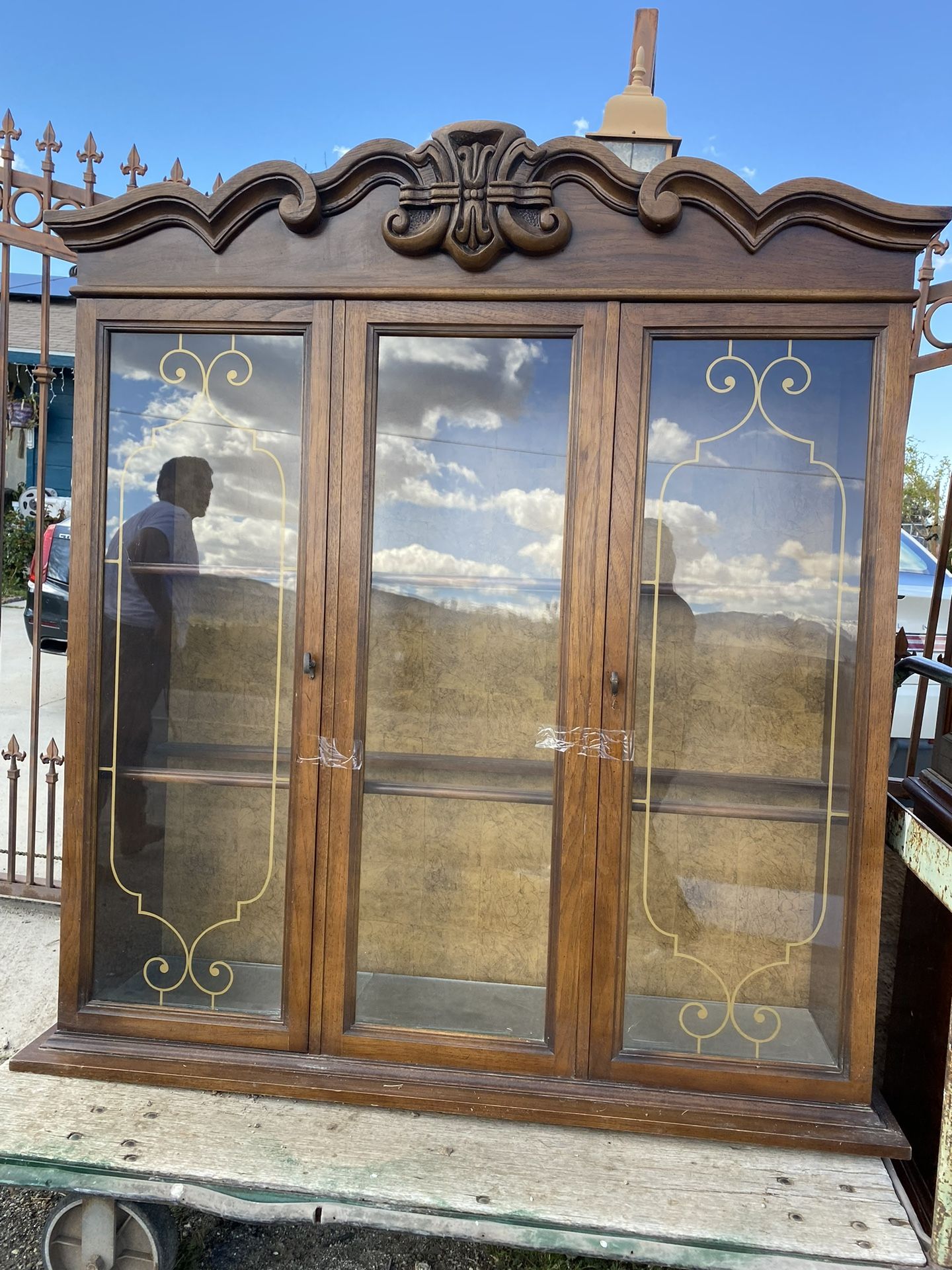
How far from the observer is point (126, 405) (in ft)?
6.13

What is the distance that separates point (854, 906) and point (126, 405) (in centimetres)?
185

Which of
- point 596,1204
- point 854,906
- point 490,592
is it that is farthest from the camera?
point 490,592

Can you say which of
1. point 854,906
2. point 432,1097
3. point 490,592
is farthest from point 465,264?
point 432,1097

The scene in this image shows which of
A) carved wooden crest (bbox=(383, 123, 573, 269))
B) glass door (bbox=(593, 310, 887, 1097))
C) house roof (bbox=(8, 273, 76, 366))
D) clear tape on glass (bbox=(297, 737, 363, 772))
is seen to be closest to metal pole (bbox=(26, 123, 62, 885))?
clear tape on glass (bbox=(297, 737, 363, 772))

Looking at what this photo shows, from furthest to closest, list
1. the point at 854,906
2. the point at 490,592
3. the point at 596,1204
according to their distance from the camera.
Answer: the point at 490,592 → the point at 854,906 → the point at 596,1204

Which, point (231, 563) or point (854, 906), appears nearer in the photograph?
point (854, 906)

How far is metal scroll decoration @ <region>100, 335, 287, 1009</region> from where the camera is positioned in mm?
1844

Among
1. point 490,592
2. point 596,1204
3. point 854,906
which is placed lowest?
point 596,1204

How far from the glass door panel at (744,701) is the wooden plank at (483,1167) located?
19 cm

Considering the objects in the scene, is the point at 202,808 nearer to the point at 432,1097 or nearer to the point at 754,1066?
the point at 432,1097

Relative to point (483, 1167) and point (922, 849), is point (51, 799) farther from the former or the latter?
point (922, 849)

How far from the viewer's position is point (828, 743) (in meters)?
1.76

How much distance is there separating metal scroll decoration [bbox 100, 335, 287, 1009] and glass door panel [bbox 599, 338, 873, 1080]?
770mm

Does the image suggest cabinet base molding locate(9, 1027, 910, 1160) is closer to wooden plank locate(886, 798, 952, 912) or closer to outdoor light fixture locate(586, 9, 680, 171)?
wooden plank locate(886, 798, 952, 912)
